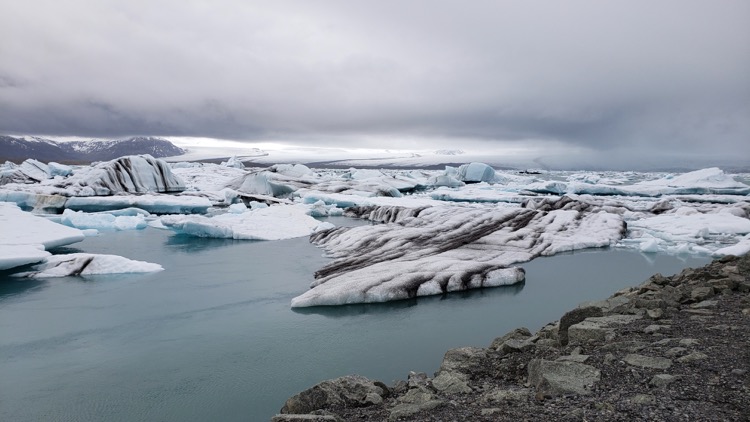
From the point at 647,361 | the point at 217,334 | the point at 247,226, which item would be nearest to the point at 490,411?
the point at 647,361

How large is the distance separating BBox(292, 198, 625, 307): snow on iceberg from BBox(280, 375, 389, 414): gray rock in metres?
4.27

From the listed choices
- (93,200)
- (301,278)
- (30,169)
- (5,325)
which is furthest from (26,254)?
(30,169)

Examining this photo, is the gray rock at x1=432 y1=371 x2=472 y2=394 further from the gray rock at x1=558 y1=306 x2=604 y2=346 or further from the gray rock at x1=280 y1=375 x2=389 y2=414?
the gray rock at x1=558 y1=306 x2=604 y2=346

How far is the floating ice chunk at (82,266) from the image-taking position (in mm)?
10477

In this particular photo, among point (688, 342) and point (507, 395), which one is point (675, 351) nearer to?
point (688, 342)

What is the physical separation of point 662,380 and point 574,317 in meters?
1.82

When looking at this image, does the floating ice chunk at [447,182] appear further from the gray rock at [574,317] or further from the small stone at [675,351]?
the small stone at [675,351]

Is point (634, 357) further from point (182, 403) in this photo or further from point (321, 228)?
point (321, 228)

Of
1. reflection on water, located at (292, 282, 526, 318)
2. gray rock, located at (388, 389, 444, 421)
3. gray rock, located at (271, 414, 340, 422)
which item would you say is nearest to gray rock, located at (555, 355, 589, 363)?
gray rock, located at (388, 389, 444, 421)

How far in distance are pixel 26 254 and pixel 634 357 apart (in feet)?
38.1

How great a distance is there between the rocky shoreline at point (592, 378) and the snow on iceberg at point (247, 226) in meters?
12.1

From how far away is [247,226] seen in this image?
16875 millimetres

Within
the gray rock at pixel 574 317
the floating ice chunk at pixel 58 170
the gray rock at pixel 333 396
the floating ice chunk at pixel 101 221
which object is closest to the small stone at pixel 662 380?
the gray rock at pixel 574 317

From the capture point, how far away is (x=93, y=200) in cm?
2225
